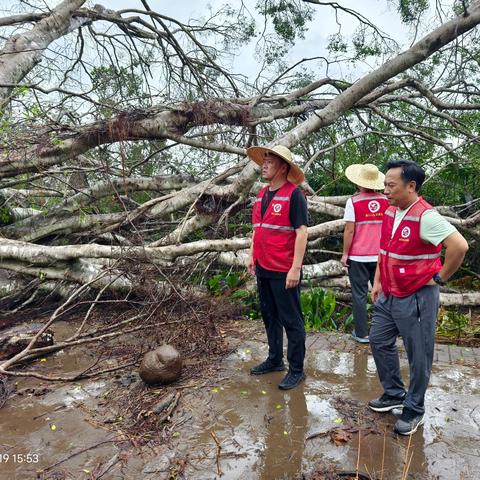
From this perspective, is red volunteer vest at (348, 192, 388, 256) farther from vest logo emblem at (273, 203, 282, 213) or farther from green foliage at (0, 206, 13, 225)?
green foliage at (0, 206, 13, 225)

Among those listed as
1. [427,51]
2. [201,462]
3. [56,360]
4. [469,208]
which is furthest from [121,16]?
[201,462]

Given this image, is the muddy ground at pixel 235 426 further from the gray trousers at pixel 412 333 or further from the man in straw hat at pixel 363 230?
the man in straw hat at pixel 363 230

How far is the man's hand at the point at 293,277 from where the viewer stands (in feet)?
10.7

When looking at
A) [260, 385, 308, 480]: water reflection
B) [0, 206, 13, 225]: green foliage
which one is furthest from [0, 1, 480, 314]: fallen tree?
[260, 385, 308, 480]: water reflection

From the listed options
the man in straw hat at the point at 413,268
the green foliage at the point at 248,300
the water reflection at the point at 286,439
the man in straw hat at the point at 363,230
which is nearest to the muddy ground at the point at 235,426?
the water reflection at the point at 286,439

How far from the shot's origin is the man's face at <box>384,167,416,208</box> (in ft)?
8.78

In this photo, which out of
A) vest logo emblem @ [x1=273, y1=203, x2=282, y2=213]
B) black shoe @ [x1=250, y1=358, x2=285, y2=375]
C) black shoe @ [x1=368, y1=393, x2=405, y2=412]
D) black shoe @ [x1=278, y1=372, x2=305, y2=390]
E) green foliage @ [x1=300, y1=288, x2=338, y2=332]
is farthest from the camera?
green foliage @ [x1=300, y1=288, x2=338, y2=332]

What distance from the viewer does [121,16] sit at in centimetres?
828

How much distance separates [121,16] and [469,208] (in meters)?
7.18

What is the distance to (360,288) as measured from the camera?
451 cm

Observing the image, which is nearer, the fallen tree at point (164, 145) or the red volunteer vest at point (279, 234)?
the red volunteer vest at point (279, 234)

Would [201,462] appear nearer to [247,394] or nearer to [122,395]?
[247,394]

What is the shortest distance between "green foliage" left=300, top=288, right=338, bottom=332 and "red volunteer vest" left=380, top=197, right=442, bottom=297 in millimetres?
2661

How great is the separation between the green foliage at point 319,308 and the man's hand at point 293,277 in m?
2.19
